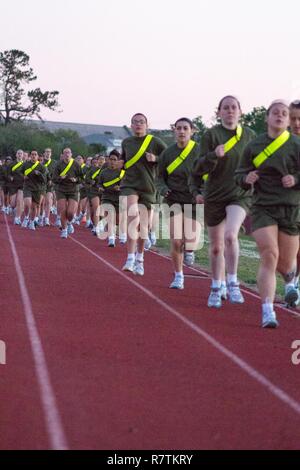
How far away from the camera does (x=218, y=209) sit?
11562mm

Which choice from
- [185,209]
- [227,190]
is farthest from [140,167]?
[227,190]

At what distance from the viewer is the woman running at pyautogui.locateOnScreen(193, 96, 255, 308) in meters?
11.2

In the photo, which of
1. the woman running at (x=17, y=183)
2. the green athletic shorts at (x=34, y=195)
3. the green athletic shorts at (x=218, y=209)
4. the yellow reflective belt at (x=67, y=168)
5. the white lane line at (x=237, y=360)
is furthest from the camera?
the woman running at (x=17, y=183)

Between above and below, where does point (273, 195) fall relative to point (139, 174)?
above

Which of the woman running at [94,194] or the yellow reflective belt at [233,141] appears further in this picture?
the woman running at [94,194]

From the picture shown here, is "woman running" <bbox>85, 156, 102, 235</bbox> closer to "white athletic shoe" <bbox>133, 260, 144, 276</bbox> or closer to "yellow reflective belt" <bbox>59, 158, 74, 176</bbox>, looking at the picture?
"yellow reflective belt" <bbox>59, 158, 74, 176</bbox>

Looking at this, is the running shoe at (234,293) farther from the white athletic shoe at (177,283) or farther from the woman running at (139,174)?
the woman running at (139,174)

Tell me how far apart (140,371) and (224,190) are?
432cm

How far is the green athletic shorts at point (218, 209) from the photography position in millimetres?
11437

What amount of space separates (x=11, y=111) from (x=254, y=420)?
93.2 metres

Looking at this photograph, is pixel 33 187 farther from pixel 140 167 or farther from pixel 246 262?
pixel 140 167

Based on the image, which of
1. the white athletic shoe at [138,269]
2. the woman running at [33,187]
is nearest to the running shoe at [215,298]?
the white athletic shoe at [138,269]

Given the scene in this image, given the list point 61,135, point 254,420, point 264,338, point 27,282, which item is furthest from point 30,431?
point 61,135
